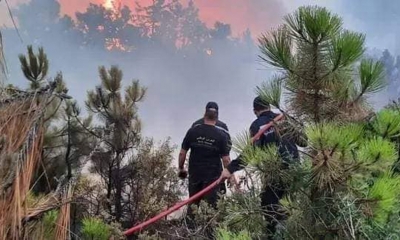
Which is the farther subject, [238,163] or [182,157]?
[182,157]

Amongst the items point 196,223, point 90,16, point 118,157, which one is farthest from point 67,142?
point 90,16

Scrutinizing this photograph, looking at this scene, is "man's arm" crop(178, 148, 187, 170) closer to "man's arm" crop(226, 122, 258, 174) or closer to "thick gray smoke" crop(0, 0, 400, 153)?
"thick gray smoke" crop(0, 0, 400, 153)

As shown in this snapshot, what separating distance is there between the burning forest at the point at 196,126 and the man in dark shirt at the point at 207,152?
0.04 ft

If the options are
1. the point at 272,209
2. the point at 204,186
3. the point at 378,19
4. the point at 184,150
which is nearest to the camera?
the point at 272,209

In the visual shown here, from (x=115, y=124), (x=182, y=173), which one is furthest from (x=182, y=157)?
(x=115, y=124)

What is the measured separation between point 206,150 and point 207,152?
0.02 m

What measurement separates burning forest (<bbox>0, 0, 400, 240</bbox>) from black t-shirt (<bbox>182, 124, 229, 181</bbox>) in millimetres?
11

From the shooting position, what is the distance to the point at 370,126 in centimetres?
231

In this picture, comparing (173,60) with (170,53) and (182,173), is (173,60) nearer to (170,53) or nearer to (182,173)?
(170,53)

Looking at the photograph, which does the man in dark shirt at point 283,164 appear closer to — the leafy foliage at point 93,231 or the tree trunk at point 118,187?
the leafy foliage at point 93,231

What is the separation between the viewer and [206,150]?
16.0 ft

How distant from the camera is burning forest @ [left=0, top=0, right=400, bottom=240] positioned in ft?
6.61

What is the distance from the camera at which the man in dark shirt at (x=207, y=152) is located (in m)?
4.84

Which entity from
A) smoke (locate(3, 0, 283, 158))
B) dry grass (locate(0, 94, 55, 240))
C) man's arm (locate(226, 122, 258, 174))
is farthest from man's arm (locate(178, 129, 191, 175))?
dry grass (locate(0, 94, 55, 240))
